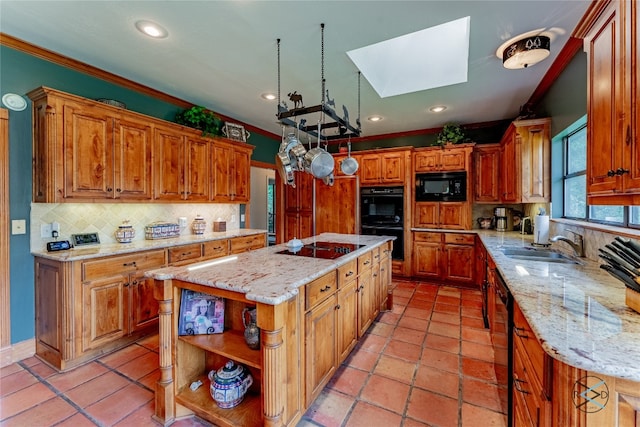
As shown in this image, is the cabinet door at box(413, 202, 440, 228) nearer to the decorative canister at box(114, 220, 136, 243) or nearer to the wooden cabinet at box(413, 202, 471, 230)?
the wooden cabinet at box(413, 202, 471, 230)

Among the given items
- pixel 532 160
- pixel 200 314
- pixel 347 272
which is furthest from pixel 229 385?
pixel 532 160

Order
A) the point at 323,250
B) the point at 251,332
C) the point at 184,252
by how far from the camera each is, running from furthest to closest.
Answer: the point at 184,252
the point at 323,250
the point at 251,332

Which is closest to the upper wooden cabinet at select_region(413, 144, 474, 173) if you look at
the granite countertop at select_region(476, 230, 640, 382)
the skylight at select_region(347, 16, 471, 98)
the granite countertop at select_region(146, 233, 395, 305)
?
the skylight at select_region(347, 16, 471, 98)

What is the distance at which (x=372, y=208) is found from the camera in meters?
4.82

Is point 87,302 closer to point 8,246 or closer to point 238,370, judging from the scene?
point 8,246

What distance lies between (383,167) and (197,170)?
299 centimetres

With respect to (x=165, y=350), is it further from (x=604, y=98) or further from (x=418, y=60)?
(x=418, y=60)

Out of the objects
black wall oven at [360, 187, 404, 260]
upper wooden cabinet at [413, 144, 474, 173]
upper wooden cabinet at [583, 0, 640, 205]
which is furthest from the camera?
black wall oven at [360, 187, 404, 260]

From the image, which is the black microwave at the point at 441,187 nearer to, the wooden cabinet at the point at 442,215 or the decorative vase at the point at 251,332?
the wooden cabinet at the point at 442,215

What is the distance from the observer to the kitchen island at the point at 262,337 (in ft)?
4.41

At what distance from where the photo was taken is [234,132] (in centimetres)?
397

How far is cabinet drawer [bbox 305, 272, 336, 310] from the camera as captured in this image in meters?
1.59

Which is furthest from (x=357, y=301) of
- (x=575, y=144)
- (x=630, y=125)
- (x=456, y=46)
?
(x=575, y=144)

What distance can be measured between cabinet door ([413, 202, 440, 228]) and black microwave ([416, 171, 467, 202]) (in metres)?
0.08
